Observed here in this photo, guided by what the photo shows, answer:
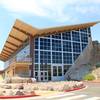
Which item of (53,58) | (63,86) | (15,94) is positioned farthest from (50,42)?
(15,94)

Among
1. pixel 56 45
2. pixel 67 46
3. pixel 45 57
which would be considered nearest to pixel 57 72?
pixel 45 57

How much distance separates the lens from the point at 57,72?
4947 cm

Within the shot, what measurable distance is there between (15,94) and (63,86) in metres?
5.75

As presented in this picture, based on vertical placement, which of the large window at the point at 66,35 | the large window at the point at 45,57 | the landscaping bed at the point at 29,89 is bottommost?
the landscaping bed at the point at 29,89

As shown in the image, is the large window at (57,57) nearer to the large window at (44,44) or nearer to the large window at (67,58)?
the large window at (67,58)

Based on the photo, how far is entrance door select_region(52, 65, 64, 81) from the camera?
1916 inches

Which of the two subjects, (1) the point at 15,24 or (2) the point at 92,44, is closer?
(1) the point at 15,24

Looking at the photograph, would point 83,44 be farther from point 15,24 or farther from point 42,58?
point 15,24

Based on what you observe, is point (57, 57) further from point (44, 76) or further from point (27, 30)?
point (27, 30)

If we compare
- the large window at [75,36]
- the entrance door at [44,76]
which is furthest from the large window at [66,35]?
the entrance door at [44,76]

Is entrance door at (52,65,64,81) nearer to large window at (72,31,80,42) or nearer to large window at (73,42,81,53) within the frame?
large window at (73,42,81,53)

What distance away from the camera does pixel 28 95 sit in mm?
18719

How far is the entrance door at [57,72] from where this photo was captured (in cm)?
4866

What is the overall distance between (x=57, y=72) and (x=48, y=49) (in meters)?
4.92
